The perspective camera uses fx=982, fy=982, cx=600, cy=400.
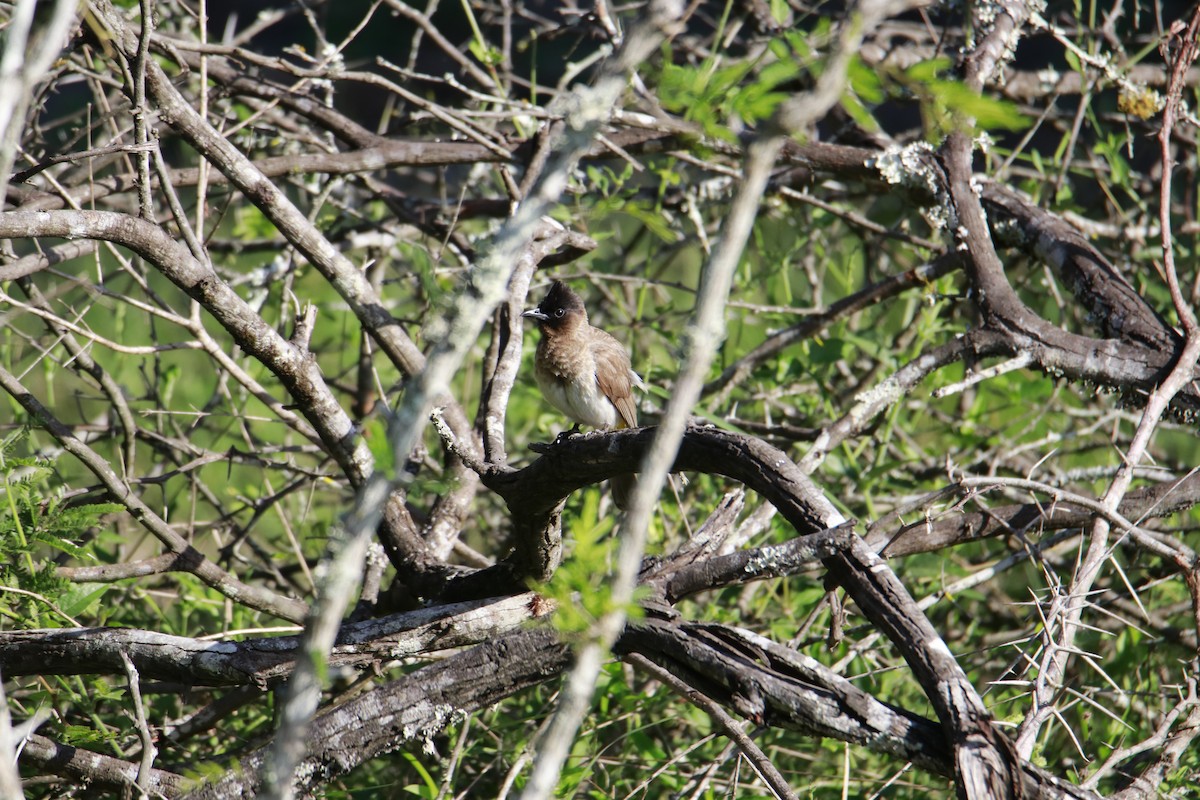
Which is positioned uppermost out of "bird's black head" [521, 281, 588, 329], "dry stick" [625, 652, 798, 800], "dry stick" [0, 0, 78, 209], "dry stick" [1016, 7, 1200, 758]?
"dry stick" [0, 0, 78, 209]

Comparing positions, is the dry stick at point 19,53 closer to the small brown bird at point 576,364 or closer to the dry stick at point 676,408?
the dry stick at point 676,408

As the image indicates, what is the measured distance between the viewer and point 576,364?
394cm

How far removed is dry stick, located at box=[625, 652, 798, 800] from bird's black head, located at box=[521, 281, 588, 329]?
5.73 ft

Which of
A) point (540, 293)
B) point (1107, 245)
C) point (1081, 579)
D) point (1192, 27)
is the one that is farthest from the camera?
point (540, 293)

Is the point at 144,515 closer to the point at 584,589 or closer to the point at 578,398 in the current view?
the point at 578,398

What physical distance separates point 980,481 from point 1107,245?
3.06 m

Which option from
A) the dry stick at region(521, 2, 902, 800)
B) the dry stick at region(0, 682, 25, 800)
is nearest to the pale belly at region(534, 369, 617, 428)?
the dry stick at region(521, 2, 902, 800)

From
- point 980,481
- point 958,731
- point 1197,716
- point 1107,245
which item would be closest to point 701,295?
point 958,731

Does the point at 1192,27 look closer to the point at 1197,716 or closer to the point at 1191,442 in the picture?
the point at 1197,716

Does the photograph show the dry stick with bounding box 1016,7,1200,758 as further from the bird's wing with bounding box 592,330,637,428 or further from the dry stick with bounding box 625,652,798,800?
the bird's wing with bounding box 592,330,637,428

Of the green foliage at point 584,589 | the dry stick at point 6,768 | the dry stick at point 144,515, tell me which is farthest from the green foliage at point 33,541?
the green foliage at point 584,589

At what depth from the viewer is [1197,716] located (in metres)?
2.39

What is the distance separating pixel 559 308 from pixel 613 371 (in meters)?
0.34

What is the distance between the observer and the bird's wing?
4012mm
